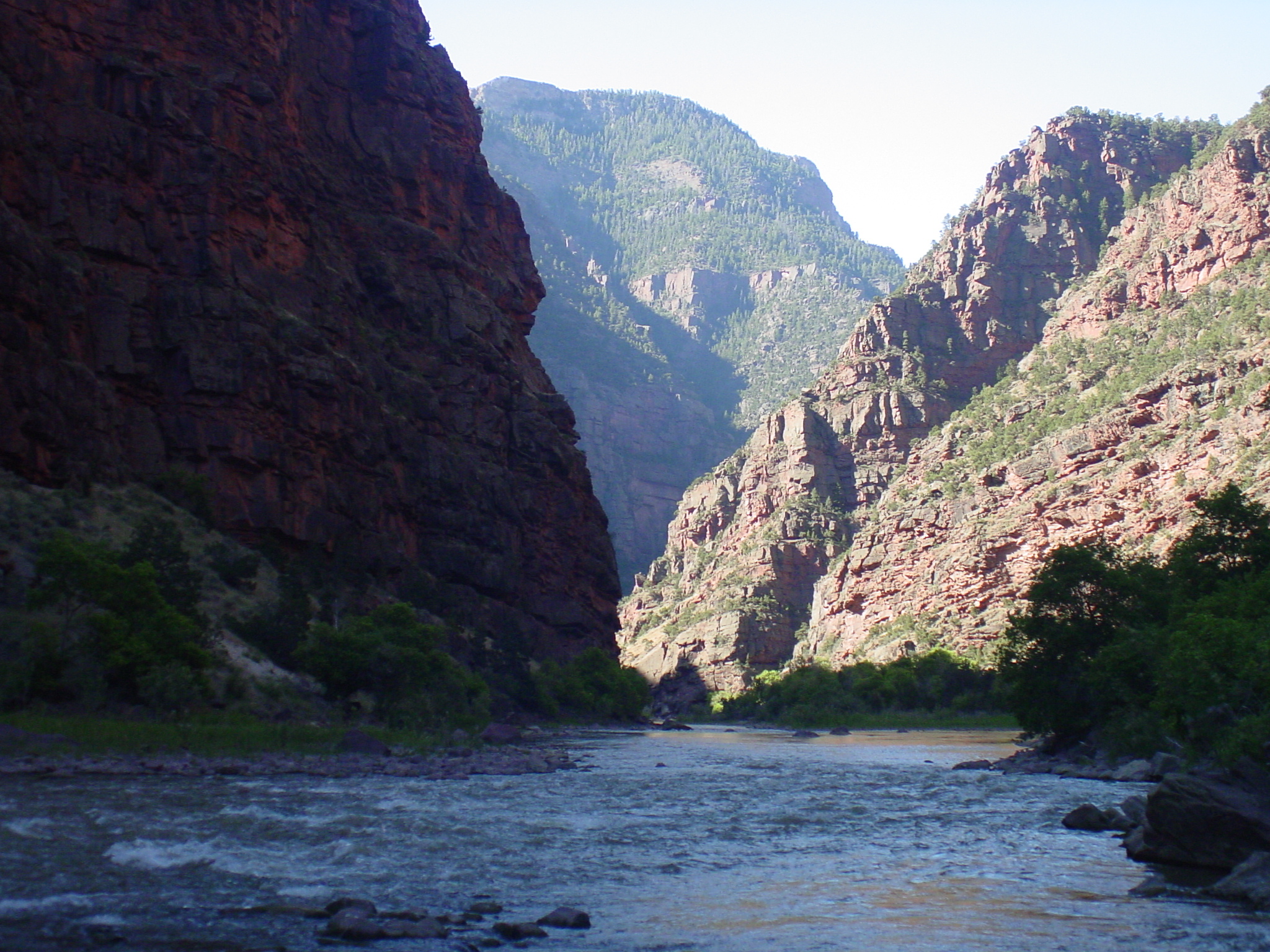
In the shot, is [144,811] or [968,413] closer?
[144,811]

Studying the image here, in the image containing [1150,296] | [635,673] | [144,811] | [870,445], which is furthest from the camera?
[870,445]

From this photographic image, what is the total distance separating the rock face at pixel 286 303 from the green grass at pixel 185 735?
21.6m

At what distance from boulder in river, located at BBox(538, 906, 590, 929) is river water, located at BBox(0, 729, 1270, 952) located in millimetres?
264

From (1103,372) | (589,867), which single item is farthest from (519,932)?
(1103,372)

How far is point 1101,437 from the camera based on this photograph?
137125mm

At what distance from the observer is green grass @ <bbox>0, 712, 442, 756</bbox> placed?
34.9 meters

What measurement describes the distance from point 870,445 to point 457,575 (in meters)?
121

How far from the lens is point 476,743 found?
5422 centimetres

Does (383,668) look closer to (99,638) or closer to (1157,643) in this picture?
(99,638)

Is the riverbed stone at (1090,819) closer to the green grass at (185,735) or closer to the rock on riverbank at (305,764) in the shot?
the rock on riverbank at (305,764)

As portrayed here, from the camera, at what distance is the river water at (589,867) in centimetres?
1655

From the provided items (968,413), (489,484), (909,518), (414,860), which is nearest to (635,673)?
(489,484)

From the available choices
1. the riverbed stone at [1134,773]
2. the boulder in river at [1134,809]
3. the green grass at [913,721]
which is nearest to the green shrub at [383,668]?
the riverbed stone at [1134,773]

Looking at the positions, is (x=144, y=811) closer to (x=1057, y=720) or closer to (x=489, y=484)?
(x=1057, y=720)
